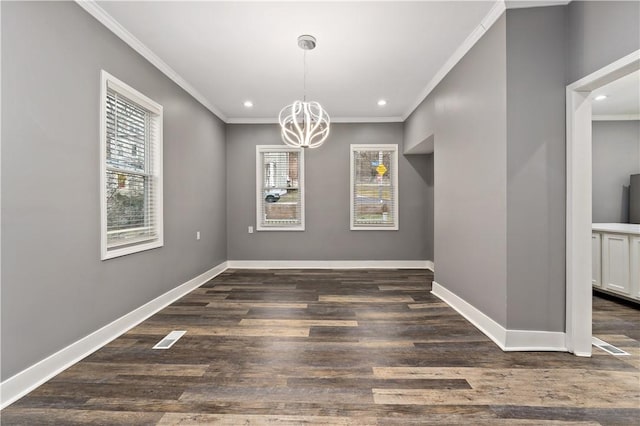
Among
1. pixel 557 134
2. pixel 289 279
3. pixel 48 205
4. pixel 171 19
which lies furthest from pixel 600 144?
pixel 48 205

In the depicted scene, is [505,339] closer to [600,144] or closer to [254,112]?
[600,144]

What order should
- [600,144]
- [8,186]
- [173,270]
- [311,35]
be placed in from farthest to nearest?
[600,144], [173,270], [311,35], [8,186]

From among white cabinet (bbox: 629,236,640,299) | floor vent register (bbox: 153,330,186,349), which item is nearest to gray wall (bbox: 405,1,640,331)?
white cabinet (bbox: 629,236,640,299)

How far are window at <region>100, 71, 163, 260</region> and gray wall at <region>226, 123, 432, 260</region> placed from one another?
228 cm

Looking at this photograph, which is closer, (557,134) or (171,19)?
(557,134)

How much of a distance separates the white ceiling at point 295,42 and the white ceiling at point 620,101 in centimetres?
193

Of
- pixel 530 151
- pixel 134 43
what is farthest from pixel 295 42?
pixel 530 151

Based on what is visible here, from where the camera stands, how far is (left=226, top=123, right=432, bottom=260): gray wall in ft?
18.4

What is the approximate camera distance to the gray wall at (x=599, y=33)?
72.7 inches

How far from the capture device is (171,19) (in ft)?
8.49

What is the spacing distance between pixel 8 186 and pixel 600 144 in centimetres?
687

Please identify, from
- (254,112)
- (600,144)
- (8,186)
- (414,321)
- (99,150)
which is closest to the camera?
(8,186)

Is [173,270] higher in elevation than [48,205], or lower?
A: lower

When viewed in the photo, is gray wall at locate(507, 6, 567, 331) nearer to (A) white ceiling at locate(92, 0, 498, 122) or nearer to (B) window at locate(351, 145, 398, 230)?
(A) white ceiling at locate(92, 0, 498, 122)
